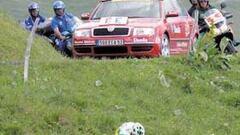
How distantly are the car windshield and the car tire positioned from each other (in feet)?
1.89

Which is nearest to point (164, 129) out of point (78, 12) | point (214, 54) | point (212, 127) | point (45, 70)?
point (212, 127)

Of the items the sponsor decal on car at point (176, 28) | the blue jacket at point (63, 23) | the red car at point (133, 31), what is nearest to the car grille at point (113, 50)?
the red car at point (133, 31)

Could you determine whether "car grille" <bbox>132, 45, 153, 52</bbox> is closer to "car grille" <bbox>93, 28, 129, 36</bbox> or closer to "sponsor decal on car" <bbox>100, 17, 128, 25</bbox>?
"car grille" <bbox>93, 28, 129, 36</bbox>

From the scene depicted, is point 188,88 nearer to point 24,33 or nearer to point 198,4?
point 24,33

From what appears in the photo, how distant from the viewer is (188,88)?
10734 millimetres

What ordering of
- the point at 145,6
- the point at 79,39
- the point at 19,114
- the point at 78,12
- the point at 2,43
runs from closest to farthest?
the point at 19,114 → the point at 2,43 → the point at 79,39 → the point at 145,6 → the point at 78,12

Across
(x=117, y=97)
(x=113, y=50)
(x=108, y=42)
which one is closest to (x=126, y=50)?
(x=113, y=50)

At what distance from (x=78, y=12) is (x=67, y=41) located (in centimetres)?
2057

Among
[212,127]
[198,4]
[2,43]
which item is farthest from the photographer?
[198,4]

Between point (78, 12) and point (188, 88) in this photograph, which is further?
point (78, 12)

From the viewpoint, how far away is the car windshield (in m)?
15.3

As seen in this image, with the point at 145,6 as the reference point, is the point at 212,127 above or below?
below

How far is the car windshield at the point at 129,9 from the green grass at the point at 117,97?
11.1 feet

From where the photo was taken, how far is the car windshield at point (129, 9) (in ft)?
50.2
